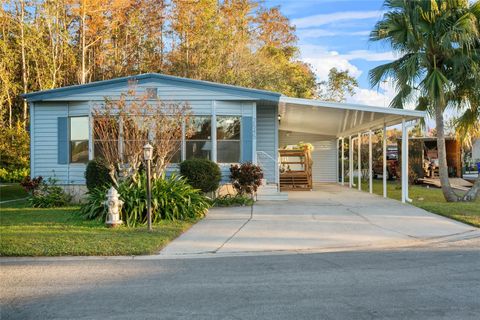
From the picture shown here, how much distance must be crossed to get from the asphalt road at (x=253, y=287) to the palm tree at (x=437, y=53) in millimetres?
8427

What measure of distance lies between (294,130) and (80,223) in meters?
16.7

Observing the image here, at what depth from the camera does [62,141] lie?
16188 millimetres

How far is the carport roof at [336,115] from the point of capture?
15180 millimetres

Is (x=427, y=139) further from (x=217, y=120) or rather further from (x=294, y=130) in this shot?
(x=217, y=120)

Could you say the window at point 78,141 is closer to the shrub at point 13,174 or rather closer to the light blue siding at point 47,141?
the light blue siding at point 47,141

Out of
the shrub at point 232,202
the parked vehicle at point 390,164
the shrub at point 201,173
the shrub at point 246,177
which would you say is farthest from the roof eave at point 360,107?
the parked vehicle at point 390,164

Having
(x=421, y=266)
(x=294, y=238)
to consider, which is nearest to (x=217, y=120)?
(x=294, y=238)

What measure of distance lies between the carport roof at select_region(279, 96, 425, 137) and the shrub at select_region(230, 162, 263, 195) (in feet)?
8.19

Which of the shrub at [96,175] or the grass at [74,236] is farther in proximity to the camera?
the shrub at [96,175]

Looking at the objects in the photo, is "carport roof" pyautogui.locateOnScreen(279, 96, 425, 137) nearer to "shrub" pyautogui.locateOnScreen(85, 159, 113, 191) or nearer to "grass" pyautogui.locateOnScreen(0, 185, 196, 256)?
"shrub" pyautogui.locateOnScreen(85, 159, 113, 191)

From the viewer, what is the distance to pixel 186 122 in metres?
15.2

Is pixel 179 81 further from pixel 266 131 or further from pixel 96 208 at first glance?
pixel 96 208

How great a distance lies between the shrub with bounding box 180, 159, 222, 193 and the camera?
48.2 feet

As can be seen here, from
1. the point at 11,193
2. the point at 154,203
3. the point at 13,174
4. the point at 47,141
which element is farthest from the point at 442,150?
the point at 13,174
